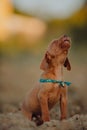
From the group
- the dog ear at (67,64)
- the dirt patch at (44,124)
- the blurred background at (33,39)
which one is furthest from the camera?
the blurred background at (33,39)

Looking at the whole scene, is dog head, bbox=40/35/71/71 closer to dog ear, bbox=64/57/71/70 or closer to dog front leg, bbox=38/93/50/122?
dog ear, bbox=64/57/71/70

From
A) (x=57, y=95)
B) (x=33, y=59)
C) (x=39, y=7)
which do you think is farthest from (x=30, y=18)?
(x=57, y=95)

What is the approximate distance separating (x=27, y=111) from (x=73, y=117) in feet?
0.80

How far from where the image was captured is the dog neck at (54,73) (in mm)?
2373

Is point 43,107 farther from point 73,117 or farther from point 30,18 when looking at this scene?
point 30,18

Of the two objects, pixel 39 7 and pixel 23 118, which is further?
pixel 39 7

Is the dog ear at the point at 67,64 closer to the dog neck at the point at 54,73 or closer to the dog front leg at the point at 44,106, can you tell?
the dog neck at the point at 54,73

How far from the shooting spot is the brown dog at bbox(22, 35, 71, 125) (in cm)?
234

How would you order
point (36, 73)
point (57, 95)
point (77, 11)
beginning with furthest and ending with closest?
1. point (77, 11)
2. point (36, 73)
3. point (57, 95)

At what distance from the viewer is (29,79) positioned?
258 centimetres

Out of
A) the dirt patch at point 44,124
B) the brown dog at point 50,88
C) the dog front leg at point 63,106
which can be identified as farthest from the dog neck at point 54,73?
the dirt patch at point 44,124

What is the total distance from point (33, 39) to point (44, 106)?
1.47 ft

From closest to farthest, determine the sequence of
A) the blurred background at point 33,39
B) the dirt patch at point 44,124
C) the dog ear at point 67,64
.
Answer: the dirt patch at point 44,124 → the dog ear at point 67,64 → the blurred background at point 33,39

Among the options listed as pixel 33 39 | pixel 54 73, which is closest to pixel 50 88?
pixel 54 73
